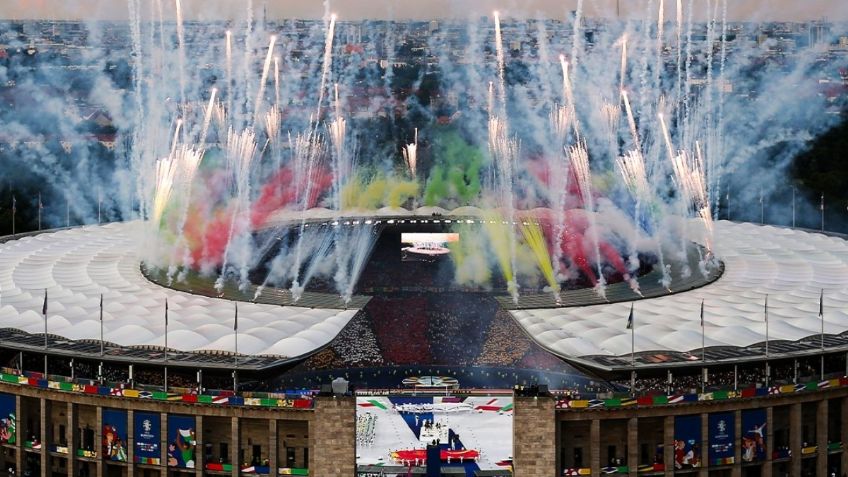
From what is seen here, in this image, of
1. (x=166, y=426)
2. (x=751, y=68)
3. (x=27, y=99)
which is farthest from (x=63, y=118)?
(x=166, y=426)

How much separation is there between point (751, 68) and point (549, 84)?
98.7 feet

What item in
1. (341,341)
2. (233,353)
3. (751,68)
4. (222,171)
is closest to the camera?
(233,353)

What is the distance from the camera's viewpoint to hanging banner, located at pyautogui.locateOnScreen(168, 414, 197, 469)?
75.2 metres

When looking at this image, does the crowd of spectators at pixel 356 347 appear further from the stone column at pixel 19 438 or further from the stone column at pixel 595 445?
the stone column at pixel 595 445

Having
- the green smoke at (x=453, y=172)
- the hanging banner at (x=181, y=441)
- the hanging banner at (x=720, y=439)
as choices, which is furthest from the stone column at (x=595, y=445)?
the green smoke at (x=453, y=172)

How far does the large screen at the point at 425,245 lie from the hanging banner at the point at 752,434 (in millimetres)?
46267

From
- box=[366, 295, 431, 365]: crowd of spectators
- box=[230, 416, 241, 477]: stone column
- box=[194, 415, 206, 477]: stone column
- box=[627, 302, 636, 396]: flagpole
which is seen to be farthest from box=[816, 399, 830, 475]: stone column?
box=[194, 415, 206, 477]: stone column

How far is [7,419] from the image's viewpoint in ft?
261

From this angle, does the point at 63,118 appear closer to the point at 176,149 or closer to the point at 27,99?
the point at 27,99

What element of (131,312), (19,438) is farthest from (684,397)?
(19,438)

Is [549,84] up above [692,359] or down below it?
above

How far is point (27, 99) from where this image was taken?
7633 inches

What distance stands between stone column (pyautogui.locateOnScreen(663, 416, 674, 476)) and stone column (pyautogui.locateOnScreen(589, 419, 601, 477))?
12.1ft

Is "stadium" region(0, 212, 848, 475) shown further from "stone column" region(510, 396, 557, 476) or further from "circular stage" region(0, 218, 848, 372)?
"circular stage" region(0, 218, 848, 372)
